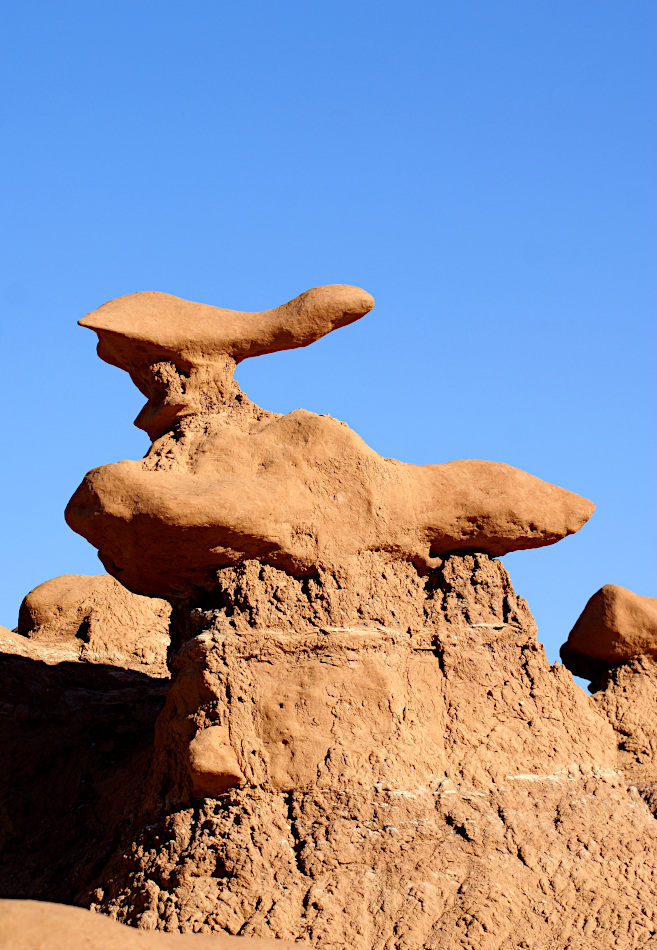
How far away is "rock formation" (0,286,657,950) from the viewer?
7047mm

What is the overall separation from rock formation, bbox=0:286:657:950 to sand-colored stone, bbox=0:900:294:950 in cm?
68

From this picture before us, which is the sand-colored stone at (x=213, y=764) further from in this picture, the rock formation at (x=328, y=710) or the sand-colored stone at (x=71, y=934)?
the sand-colored stone at (x=71, y=934)

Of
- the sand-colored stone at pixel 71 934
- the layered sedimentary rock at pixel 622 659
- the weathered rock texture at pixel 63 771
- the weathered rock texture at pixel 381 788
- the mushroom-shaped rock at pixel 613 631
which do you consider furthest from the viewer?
the mushroom-shaped rock at pixel 613 631

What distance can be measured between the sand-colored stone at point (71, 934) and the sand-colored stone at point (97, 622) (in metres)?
6.03

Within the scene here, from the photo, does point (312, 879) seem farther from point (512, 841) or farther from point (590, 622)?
point (590, 622)

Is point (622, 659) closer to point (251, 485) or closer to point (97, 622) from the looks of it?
point (251, 485)

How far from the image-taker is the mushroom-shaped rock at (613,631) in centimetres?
973

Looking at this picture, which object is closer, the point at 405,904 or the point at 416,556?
the point at 405,904

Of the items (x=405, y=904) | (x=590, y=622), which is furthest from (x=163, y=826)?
(x=590, y=622)

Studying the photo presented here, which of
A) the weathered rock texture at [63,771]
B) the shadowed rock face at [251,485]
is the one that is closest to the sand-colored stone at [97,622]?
the weathered rock texture at [63,771]

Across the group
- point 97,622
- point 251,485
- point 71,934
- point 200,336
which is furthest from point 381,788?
point 97,622

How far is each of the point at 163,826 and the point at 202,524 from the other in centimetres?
193

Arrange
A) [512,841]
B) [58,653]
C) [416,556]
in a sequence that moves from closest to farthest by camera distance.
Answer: [512,841] < [416,556] < [58,653]

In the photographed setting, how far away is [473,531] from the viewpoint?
28.6 ft
